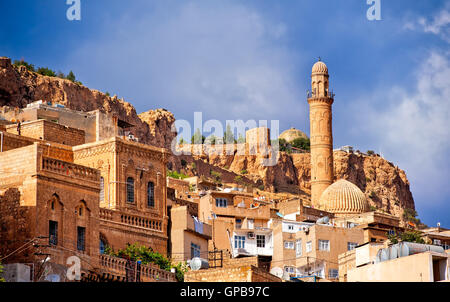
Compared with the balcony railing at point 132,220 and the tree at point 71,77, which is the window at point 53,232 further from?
the tree at point 71,77

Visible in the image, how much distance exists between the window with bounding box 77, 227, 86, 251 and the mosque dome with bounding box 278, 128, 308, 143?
253ft

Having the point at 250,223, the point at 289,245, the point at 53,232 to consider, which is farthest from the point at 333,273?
the point at 53,232

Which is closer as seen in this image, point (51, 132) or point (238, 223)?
point (51, 132)

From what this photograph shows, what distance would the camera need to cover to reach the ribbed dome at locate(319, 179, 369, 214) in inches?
2399

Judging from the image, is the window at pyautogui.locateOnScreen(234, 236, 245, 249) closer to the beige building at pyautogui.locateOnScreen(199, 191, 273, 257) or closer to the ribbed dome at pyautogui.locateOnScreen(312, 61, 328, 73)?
the beige building at pyautogui.locateOnScreen(199, 191, 273, 257)

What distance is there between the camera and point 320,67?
265 feet

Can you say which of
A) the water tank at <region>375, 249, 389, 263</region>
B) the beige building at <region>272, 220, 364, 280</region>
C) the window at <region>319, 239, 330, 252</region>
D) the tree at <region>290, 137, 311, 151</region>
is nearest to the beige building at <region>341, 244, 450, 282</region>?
the water tank at <region>375, 249, 389, 263</region>

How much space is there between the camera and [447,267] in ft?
95.8

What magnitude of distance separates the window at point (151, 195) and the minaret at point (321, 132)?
119 ft

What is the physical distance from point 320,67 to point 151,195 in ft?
131

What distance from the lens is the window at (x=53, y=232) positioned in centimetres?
3166

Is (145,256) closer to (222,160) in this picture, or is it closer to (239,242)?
(239,242)
